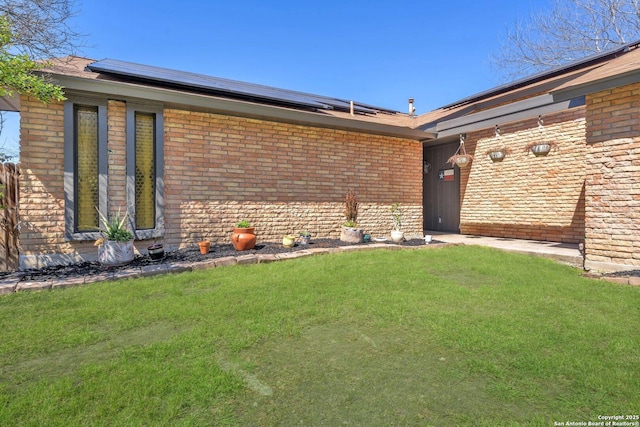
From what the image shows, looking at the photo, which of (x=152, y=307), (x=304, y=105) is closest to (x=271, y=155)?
(x=304, y=105)

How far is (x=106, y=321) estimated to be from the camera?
305 centimetres

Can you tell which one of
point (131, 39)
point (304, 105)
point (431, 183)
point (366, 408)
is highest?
point (131, 39)

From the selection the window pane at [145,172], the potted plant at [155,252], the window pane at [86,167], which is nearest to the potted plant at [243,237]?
the potted plant at [155,252]

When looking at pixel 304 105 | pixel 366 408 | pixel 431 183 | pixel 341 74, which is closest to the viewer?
pixel 366 408

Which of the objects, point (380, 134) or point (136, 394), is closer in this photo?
point (136, 394)

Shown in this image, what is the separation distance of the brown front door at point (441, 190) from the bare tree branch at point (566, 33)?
662 cm

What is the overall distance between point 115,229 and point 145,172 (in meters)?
1.37

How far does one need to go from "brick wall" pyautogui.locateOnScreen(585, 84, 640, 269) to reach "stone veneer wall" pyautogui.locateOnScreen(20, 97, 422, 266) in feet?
14.1

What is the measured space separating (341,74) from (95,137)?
12.5 m

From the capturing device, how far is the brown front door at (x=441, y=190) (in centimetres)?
1062

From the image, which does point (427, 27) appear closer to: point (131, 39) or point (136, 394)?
point (131, 39)

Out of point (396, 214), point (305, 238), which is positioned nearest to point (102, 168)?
point (305, 238)

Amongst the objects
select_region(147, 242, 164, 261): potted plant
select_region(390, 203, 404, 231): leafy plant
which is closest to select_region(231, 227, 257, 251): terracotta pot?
select_region(147, 242, 164, 261): potted plant

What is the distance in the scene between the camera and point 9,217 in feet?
16.3
